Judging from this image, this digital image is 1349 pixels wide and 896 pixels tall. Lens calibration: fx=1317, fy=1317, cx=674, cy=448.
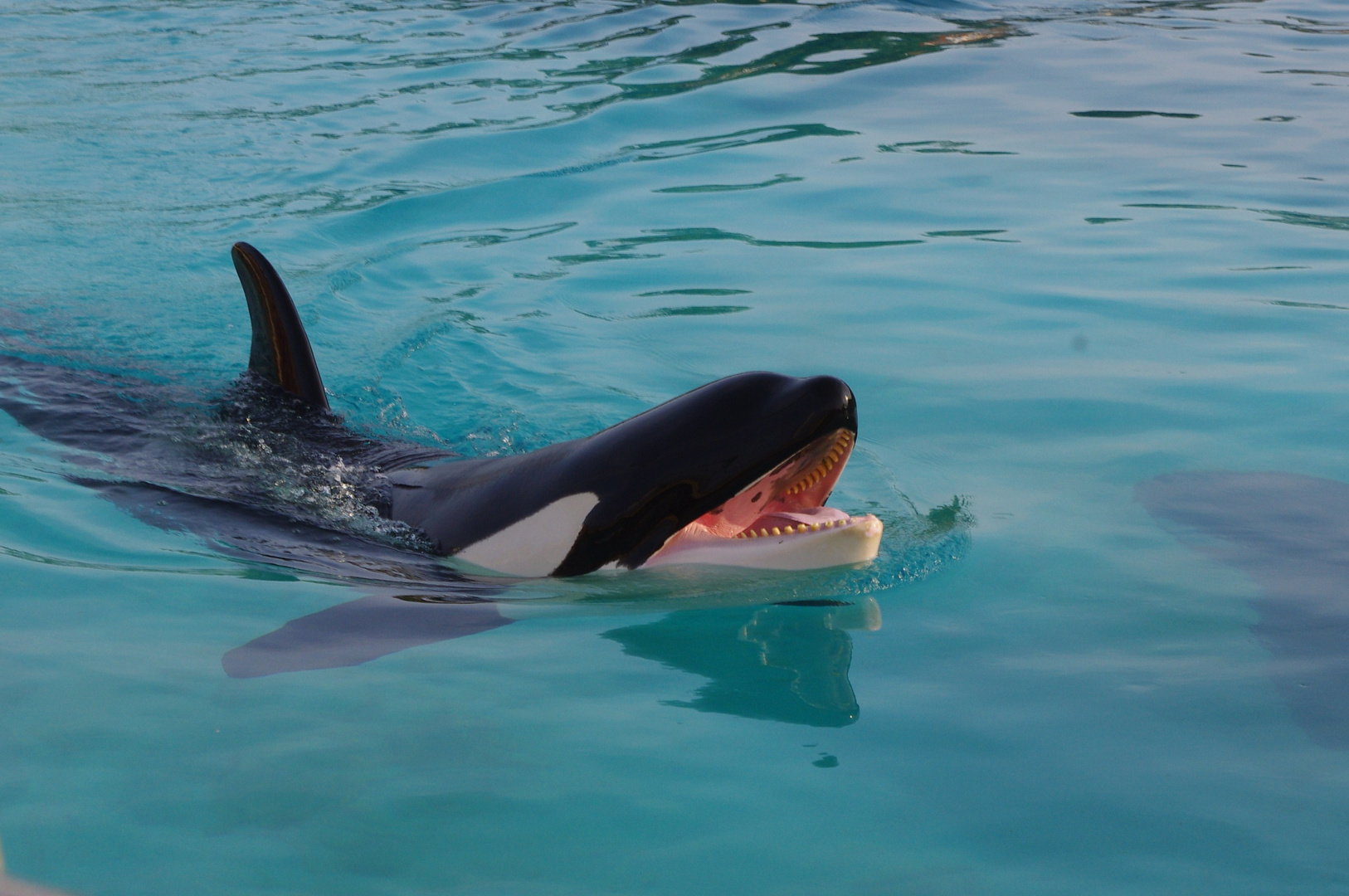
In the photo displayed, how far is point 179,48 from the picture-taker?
1731cm

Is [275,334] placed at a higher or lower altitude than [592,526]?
higher

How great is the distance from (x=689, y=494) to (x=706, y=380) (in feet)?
10.6

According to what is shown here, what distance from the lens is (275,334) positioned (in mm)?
6242

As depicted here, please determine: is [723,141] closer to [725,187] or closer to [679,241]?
[725,187]

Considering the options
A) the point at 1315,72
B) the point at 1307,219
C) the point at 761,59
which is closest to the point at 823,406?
the point at 1307,219

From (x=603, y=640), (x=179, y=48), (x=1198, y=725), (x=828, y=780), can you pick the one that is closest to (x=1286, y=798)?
(x=1198, y=725)

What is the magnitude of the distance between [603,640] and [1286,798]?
200 centimetres

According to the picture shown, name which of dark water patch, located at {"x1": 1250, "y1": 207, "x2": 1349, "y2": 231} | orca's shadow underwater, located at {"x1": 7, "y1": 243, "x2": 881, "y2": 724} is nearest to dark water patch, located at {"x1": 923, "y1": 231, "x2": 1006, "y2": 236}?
dark water patch, located at {"x1": 1250, "y1": 207, "x2": 1349, "y2": 231}

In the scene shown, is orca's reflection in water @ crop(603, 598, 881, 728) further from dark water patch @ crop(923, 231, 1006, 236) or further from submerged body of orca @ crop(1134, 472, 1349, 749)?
dark water patch @ crop(923, 231, 1006, 236)

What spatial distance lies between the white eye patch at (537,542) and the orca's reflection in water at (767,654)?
437 mm

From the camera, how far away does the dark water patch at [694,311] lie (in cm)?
869

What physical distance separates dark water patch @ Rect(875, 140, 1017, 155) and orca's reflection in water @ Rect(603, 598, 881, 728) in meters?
8.72

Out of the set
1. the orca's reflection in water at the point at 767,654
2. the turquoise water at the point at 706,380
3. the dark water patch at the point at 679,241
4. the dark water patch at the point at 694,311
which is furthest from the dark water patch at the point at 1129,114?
the orca's reflection in water at the point at 767,654

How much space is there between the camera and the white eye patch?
450 cm
